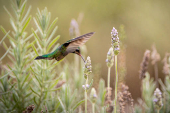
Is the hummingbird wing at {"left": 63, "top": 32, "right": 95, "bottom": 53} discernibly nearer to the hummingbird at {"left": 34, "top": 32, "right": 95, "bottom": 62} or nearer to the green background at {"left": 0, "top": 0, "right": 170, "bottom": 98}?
the hummingbird at {"left": 34, "top": 32, "right": 95, "bottom": 62}

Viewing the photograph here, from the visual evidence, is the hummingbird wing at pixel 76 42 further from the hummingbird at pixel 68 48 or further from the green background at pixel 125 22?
the green background at pixel 125 22

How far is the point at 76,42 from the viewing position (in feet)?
1.17

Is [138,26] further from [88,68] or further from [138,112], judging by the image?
[88,68]

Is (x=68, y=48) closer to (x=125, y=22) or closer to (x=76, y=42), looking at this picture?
(x=76, y=42)

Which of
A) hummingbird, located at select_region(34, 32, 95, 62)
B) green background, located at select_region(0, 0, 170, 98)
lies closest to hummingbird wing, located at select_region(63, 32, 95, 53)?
hummingbird, located at select_region(34, 32, 95, 62)

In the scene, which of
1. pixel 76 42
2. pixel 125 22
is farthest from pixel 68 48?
pixel 125 22

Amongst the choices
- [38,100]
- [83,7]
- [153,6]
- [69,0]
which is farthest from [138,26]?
[38,100]

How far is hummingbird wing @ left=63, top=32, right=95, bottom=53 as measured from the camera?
1.09 feet

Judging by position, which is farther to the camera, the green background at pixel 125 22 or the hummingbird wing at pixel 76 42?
the green background at pixel 125 22

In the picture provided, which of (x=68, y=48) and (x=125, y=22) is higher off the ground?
(x=125, y=22)

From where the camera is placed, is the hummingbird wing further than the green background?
No

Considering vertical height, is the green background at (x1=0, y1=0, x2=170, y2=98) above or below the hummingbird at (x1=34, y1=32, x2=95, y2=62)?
above

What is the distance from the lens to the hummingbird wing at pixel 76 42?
0.33 meters

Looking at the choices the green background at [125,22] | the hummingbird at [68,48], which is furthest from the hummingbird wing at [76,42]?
the green background at [125,22]
